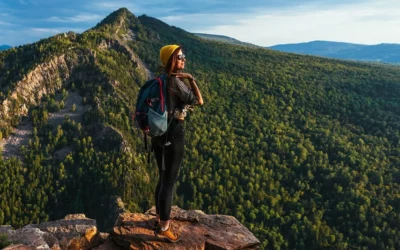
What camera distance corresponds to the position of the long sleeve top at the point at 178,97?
11688mm

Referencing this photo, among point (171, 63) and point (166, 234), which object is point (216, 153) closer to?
point (166, 234)

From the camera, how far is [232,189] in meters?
124

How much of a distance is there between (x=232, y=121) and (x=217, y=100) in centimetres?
1727

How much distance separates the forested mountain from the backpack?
9591 cm

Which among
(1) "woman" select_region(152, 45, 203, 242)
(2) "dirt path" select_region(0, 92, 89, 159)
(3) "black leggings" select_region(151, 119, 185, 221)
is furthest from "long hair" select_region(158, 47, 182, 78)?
(2) "dirt path" select_region(0, 92, 89, 159)

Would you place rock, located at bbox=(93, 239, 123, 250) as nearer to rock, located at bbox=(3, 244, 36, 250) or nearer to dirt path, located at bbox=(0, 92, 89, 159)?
rock, located at bbox=(3, 244, 36, 250)

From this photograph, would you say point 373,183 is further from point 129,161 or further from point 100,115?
point 100,115

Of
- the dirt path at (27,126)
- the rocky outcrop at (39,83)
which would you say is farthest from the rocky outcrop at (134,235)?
the rocky outcrop at (39,83)

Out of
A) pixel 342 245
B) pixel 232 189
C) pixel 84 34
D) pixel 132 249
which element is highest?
pixel 84 34

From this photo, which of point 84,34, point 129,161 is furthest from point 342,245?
point 84,34

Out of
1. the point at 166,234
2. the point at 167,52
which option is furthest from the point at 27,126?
the point at 167,52

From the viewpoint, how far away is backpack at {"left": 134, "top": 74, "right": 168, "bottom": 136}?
1132 cm

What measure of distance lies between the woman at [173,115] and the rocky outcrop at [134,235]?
1.81 meters

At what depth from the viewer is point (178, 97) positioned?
39.0ft
